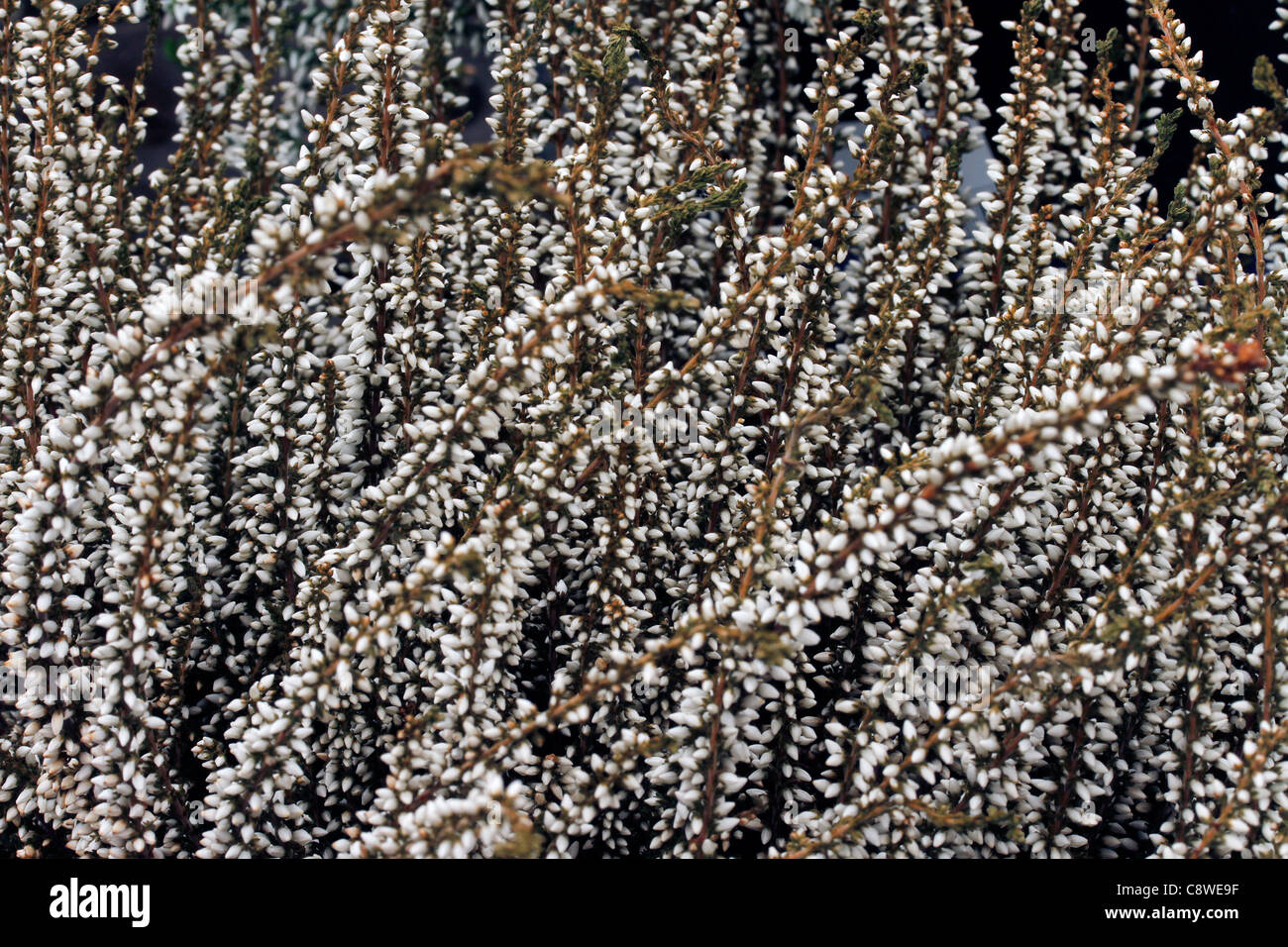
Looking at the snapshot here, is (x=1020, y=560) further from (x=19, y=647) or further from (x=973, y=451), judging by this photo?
(x=19, y=647)

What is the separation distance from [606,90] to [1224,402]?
4.36ft

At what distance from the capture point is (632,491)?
67.1 inches

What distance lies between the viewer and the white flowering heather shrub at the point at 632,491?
1.46 metres

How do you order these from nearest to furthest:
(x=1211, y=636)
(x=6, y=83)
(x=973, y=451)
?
1. (x=973, y=451)
2. (x=1211, y=636)
3. (x=6, y=83)

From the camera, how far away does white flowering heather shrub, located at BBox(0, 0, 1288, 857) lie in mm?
1464

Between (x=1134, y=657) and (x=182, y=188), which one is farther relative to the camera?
(x=182, y=188)

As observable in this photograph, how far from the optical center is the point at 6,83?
6.22ft

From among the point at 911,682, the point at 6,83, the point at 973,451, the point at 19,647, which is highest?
the point at 6,83

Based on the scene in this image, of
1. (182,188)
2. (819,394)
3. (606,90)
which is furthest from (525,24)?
(819,394)
